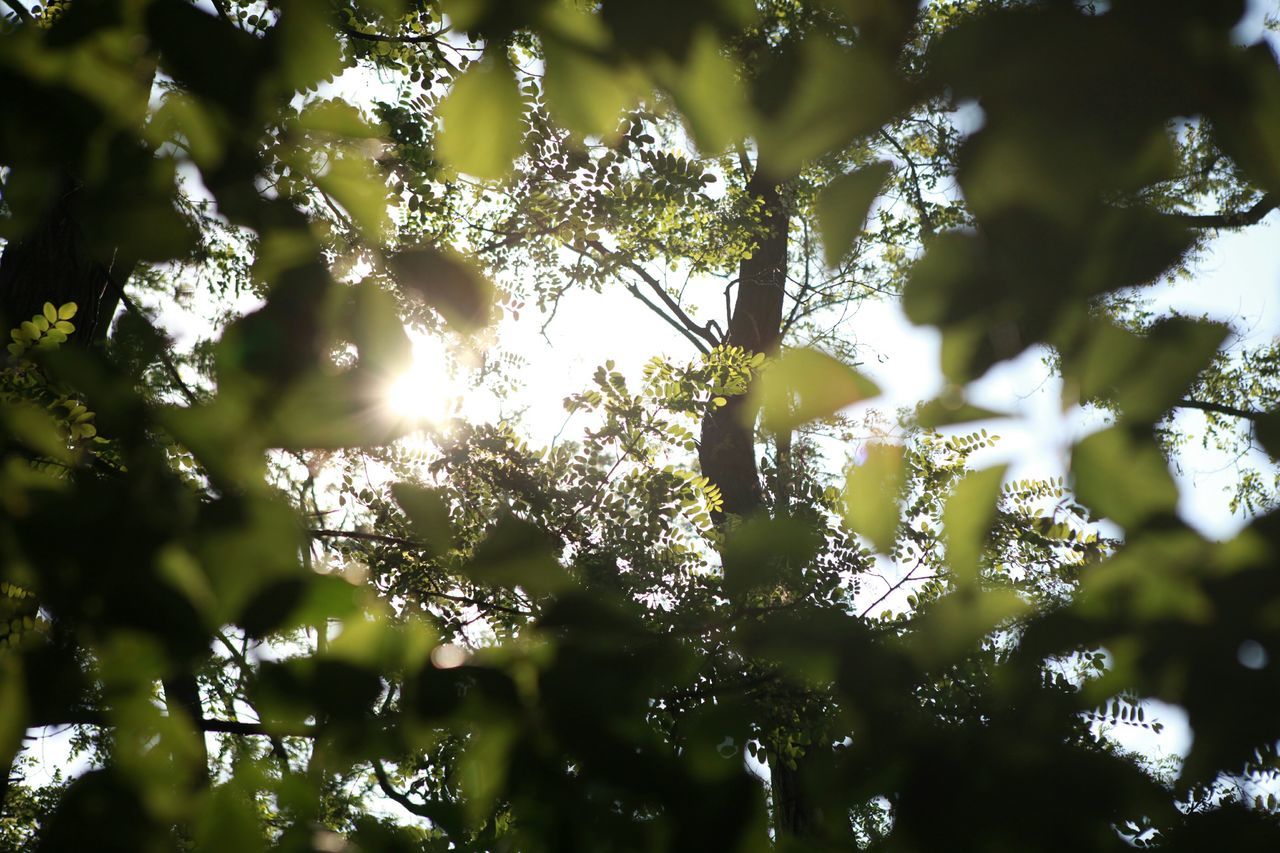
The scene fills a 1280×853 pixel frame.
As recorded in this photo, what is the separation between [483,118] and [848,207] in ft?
1.01

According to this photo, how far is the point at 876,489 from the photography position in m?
0.72

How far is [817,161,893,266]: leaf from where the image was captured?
63cm

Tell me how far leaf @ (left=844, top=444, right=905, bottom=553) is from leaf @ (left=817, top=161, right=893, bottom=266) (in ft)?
0.64

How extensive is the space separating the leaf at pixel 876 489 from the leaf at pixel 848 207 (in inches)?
7.6

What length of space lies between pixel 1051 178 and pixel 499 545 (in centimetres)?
57

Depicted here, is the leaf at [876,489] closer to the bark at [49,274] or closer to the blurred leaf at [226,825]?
the blurred leaf at [226,825]

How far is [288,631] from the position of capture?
2.34 ft

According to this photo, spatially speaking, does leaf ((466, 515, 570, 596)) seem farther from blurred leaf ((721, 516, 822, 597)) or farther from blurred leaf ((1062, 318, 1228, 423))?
blurred leaf ((1062, 318, 1228, 423))

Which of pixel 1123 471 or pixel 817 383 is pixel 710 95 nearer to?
pixel 817 383

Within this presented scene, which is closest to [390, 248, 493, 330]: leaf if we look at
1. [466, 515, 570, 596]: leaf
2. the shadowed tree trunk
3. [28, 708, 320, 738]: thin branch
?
[466, 515, 570, 596]: leaf

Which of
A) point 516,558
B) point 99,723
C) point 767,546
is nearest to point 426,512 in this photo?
point 516,558

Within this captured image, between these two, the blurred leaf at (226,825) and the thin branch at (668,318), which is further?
the thin branch at (668,318)

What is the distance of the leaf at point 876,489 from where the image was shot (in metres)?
0.72

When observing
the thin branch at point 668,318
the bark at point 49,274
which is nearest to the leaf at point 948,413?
the bark at point 49,274
